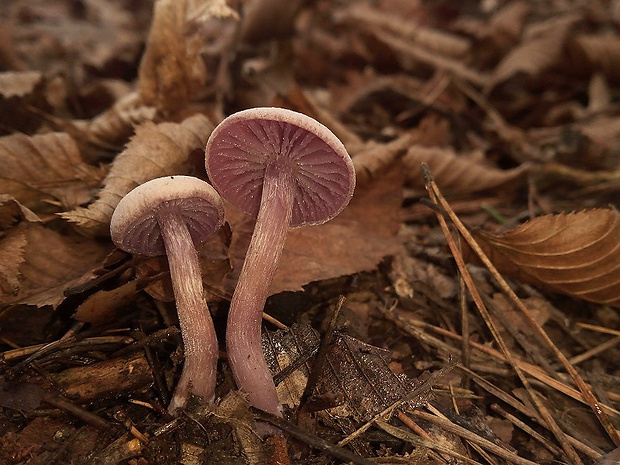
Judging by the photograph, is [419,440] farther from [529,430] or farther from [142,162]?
[142,162]

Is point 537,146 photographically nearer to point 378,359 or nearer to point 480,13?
point 378,359

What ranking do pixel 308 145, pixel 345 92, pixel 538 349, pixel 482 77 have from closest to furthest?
pixel 308 145 < pixel 538 349 < pixel 345 92 < pixel 482 77

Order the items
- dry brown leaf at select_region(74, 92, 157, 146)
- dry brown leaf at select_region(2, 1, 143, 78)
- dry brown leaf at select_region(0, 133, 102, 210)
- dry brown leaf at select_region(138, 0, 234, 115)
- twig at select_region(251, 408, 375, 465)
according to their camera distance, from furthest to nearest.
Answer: dry brown leaf at select_region(2, 1, 143, 78)
dry brown leaf at select_region(138, 0, 234, 115)
dry brown leaf at select_region(74, 92, 157, 146)
dry brown leaf at select_region(0, 133, 102, 210)
twig at select_region(251, 408, 375, 465)

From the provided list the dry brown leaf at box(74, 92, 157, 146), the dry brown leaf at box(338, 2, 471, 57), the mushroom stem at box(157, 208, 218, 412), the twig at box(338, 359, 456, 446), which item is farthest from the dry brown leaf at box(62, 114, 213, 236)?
the dry brown leaf at box(338, 2, 471, 57)

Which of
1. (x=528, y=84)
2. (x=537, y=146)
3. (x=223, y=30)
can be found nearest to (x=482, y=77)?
(x=528, y=84)

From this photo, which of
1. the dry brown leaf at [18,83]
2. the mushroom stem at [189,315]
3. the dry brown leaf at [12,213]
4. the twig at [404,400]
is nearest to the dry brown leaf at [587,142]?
the twig at [404,400]

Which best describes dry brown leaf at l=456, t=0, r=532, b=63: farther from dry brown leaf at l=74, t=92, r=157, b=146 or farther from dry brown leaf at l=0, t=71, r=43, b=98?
dry brown leaf at l=0, t=71, r=43, b=98

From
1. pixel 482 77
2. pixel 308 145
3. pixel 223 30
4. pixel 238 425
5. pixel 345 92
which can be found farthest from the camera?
pixel 223 30

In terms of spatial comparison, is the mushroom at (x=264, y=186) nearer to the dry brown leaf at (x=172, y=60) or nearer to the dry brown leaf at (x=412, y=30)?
the dry brown leaf at (x=172, y=60)
